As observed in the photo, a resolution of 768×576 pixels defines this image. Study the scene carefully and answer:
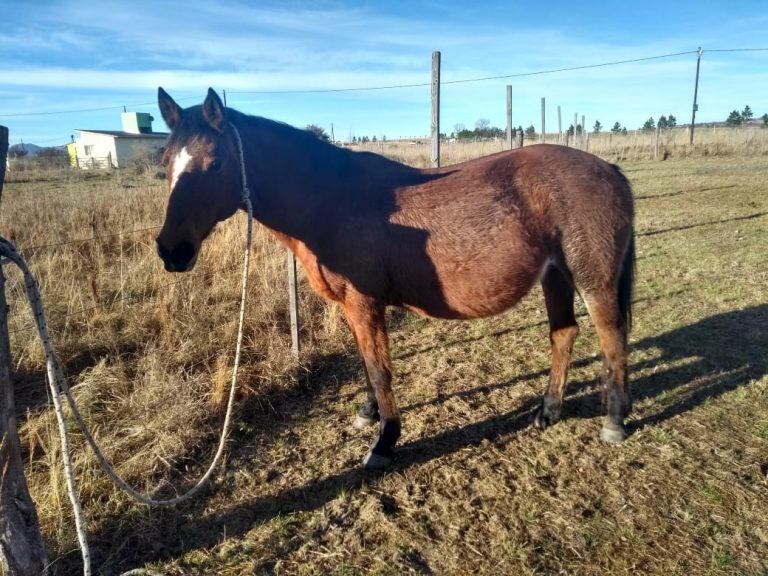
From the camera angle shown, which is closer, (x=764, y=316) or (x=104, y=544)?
(x=104, y=544)

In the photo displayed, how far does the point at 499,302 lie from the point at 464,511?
1337 millimetres

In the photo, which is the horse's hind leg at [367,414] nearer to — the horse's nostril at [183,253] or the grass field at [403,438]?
the grass field at [403,438]

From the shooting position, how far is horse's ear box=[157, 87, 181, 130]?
2.45 metres

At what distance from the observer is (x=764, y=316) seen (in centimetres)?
481

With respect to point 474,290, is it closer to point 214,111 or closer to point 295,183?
point 295,183

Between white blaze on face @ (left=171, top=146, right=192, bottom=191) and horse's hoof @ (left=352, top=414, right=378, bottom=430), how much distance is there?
2.09m

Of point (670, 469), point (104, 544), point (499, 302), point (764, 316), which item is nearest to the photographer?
point (104, 544)

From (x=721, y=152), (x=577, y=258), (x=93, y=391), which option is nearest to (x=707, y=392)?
(x=577, y=258)

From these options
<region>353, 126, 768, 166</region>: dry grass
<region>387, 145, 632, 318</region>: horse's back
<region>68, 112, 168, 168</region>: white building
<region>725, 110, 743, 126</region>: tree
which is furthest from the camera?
<region>725, 110, 743, 126</region>: tree

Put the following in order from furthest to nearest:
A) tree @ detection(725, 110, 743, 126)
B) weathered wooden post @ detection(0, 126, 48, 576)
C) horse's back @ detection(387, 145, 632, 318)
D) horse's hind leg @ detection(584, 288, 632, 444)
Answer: tree @ detection(725, 110, 743, 126) < horse's hind leg @ detection(584, 288, 632, 444) < horse's back @ detection(387, 145, 632, 318) < weathered wooden post @ detection(0, 126, 48, 576)

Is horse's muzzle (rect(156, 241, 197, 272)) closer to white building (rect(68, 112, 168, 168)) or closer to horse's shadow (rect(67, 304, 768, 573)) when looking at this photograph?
horse's shadow (rect(67, 304, 768, 573))

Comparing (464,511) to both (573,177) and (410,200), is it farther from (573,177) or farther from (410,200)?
(573,177)

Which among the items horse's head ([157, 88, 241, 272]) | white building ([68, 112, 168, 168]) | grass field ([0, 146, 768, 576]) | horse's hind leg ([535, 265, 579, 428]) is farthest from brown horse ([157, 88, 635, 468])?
white building ([68, 112, 168, 168])

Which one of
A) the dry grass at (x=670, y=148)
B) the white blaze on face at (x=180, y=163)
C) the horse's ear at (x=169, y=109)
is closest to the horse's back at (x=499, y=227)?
the white blaze on face at (x=180, y=163)
